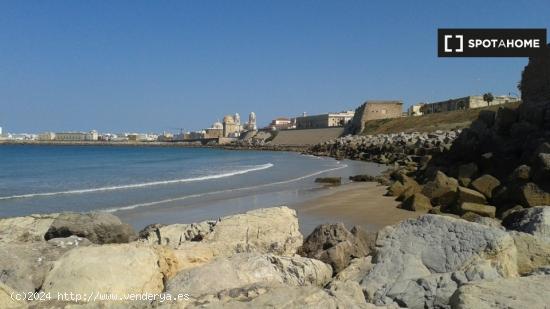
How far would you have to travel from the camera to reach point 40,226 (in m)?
5.38

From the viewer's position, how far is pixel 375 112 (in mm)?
78625

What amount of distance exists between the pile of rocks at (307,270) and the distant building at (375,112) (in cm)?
7240

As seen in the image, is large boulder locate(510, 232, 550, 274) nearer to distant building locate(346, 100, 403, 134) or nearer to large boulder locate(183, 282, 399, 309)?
large boulder locate(183, 282, 399, 309)

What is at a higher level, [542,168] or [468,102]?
[468,102]

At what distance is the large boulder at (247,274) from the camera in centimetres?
349

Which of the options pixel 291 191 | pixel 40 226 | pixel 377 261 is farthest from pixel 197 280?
pixel 291 191

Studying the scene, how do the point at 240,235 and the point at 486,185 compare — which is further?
the point at 486,185

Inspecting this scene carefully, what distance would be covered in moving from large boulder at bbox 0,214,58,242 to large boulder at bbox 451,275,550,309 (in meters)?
4.26

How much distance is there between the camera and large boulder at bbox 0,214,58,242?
16.9ft

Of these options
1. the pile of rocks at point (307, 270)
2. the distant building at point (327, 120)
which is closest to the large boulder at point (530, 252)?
the pile of rocks at point (307, 270)

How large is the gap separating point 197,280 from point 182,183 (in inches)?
614

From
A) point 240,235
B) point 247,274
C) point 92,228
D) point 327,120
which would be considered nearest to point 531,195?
point 240,235

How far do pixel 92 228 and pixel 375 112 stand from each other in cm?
7600

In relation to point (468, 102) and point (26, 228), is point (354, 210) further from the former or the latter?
point (468, 102)
